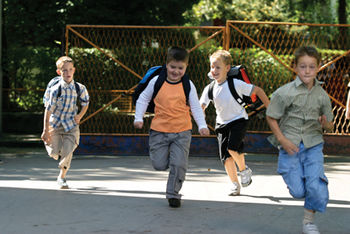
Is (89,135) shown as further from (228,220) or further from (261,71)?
(228,220)

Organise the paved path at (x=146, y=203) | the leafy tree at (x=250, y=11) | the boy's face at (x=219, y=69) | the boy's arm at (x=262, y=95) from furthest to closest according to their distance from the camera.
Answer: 1. the leafy tree at (x=250, y=11)
2. the boy's face at (x=219, y=69)
3. the boy's arm at (x=262, y=95)
4. the paved path at (x=146, y=203)

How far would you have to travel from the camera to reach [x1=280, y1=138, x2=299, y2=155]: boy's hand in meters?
4.95

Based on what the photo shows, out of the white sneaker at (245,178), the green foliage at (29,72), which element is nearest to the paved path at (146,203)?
the white sneaker at (245,178)

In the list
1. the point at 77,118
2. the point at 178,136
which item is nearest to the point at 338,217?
the point at 178,136

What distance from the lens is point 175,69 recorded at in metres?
6.16

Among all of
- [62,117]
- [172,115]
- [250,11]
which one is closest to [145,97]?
[172,115]

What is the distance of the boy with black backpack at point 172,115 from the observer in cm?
616

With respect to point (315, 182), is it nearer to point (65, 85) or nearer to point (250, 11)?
point (65, 85)

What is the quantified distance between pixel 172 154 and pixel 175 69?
866 mm

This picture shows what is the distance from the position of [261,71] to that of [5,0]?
7.99 meters

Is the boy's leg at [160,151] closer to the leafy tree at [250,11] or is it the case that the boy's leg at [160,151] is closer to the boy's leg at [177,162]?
the boy's leg at [177,162]

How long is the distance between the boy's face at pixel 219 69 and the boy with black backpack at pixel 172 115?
1.91 ft

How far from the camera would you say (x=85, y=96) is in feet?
24.4

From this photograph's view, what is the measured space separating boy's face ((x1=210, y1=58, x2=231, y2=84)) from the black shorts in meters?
0.52
